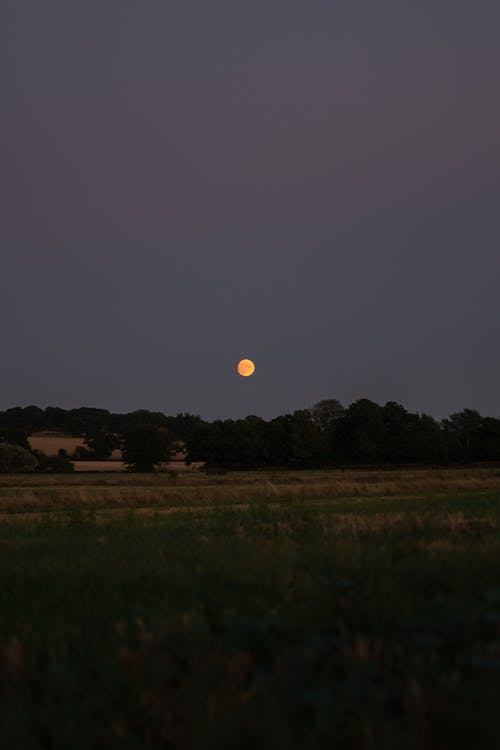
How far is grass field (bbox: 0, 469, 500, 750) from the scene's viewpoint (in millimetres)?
3939

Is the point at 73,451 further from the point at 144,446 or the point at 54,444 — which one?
the point at 144,446

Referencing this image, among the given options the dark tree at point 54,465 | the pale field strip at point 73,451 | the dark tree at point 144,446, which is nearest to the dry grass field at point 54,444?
the pale field strip at point 73,451

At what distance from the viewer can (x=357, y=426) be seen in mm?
99625

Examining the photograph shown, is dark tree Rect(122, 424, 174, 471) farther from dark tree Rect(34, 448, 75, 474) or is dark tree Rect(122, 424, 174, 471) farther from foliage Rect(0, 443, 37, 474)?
foliage Rect(0, 443, 37, 474)

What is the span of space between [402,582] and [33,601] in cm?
373

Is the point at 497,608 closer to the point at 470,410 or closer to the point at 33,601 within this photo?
the point at 33,601

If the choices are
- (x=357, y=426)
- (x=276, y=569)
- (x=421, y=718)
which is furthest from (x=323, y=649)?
(x=357, y=426)

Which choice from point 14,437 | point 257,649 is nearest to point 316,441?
point 14,437

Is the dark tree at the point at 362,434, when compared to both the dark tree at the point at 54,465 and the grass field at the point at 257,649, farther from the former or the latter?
the grass field at the point at 257,649

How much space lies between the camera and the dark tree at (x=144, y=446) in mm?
84500

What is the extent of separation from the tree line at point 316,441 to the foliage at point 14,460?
855 centimetres

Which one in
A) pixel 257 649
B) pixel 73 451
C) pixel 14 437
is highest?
pixel 14 437

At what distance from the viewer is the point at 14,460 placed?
7419cm

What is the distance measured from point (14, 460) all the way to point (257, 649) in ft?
241
